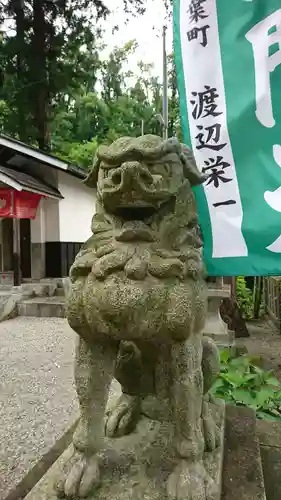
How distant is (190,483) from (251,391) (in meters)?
1.88

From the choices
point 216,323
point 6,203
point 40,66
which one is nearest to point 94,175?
point 216,323

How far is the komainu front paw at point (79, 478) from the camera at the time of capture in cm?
129

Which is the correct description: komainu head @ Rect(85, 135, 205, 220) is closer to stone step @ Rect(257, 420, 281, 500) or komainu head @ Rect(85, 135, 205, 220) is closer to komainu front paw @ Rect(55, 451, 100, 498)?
komainu front paw @ Rect(55, 451, 100, 498)

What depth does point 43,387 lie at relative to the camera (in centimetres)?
461

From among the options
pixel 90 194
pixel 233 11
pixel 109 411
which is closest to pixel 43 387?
pixel 109 411

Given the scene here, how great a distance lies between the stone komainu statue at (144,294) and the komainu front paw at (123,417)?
23 centimetres

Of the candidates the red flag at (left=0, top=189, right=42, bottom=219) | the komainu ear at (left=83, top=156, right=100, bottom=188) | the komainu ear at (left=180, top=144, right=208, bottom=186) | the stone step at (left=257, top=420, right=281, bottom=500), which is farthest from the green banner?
the red flag at (left=0, top=189, right=42, bottom=219)

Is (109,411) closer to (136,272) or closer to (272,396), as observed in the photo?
(136,272)

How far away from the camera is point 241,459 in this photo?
1.64 metres

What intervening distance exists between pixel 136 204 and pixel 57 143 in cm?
1766

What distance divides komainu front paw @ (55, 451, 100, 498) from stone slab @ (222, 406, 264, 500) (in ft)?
1.45

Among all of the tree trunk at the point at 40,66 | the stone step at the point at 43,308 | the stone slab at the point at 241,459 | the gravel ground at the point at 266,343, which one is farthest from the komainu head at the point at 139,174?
the tree trunk at the point at 40,66

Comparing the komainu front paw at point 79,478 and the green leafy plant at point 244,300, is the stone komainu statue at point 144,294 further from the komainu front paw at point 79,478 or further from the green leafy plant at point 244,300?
the green leafy plant at point 244,300

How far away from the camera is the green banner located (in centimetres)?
249
